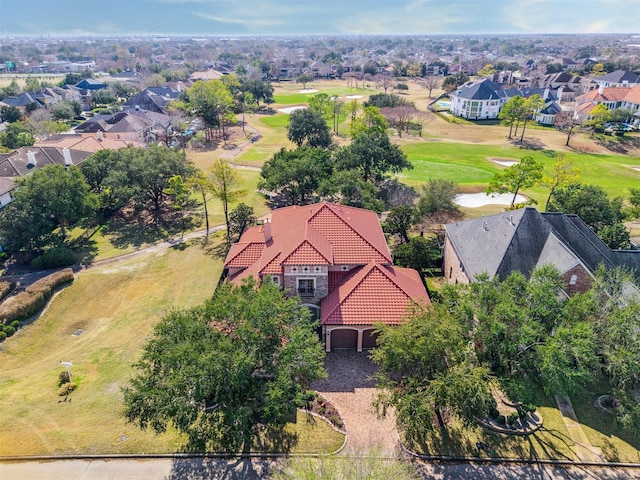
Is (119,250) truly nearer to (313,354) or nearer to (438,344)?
(313,354)

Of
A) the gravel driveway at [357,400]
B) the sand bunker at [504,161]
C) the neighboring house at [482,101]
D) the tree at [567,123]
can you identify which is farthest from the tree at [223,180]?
the neighboring house at [482,101]

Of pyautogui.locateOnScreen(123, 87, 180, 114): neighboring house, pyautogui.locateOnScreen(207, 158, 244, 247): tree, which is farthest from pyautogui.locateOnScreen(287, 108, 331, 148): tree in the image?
pyautogui.locateOnScreen(123, 87, 180, 114): neighboring house

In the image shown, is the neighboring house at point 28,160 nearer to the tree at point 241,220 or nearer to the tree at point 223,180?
the tree at point 223,180

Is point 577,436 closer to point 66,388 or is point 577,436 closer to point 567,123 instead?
point 66,388

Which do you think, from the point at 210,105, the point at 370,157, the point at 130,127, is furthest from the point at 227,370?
the point at 210,105

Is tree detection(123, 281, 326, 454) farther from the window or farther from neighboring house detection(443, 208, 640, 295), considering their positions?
neighboring house detection(443, 208, 640, 295)

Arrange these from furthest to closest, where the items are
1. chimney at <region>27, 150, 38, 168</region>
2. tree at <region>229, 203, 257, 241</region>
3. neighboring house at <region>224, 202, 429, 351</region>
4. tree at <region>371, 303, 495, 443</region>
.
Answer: chimney at <region>27, 150, 38, 168</region> < tree at <region>229, 203, 257, 241</region> < neighboring house at <region>224, 202, 429, 351</region> < tree at <region>371, 303, 495, 443</region>
